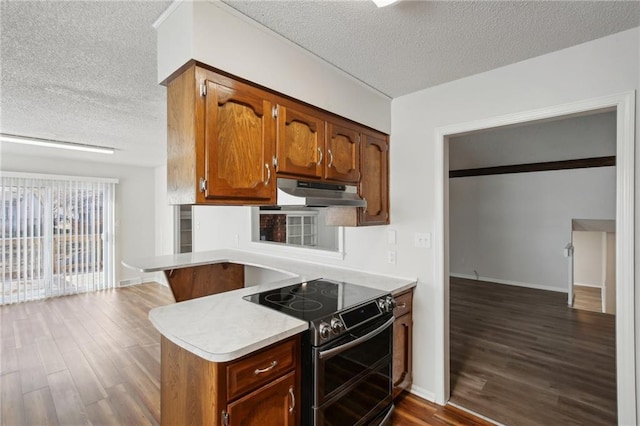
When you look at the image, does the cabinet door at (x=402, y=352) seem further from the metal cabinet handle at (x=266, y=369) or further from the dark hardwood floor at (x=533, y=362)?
the metal cabinet handle at (x=266, y=369)

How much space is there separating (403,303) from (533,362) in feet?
5.83

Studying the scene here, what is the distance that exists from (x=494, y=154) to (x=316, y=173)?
515 centimetres

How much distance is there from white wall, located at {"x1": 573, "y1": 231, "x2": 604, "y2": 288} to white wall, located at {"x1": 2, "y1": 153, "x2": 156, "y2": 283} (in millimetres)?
8622

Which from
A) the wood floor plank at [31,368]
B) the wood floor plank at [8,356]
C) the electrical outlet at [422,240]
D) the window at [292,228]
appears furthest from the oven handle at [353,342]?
the wood floor plank at [8,356]

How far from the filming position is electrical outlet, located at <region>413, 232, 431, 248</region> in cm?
240

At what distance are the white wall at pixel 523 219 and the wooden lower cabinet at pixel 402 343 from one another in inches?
188

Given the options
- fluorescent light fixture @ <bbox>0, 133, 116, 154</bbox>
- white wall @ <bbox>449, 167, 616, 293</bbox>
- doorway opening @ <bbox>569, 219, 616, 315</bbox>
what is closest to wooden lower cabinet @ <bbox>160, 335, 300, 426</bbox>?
fluorescent light fixture @ <bbox>0, 133, 116, 154</bbox>

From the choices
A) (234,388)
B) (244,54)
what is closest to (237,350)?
(234,388)

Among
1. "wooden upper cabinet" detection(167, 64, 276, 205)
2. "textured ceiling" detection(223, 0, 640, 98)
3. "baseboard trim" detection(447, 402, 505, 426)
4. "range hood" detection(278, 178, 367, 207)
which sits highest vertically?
"textured ceiling" detection(223, 0, 640, 98)

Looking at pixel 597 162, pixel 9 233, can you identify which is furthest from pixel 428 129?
pixel 9 233

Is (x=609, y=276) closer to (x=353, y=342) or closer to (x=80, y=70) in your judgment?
(x=353, y=342)

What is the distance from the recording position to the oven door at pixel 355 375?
5.08 ft

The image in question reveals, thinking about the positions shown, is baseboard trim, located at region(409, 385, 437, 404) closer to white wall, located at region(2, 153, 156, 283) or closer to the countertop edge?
the countertop edge

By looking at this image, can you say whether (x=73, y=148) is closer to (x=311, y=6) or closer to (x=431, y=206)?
(x=311, y=6)
